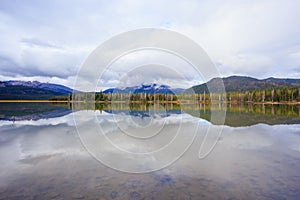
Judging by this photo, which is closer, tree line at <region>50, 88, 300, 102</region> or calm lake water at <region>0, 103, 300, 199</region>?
calm lake water at <region>0, 103, 300, 199</region>

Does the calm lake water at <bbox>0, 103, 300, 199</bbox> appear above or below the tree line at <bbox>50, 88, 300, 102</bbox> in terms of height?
below

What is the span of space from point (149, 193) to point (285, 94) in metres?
98.8

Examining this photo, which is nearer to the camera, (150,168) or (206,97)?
(150,168)

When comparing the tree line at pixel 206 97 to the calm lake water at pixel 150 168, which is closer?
the calm lake water at pixel 150 168

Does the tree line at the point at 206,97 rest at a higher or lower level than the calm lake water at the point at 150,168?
higher

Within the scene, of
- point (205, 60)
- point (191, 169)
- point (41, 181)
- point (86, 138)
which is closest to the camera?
point (41, 181)

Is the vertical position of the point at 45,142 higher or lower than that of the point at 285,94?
lower

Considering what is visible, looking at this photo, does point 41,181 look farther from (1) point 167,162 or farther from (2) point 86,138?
(2) point 86,138

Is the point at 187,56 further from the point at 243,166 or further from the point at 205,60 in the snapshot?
the point at 243,166

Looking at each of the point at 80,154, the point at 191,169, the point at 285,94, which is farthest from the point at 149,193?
the point at 285,94

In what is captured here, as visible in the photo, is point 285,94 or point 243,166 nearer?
point 243,166

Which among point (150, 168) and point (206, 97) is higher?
point (206, 97)

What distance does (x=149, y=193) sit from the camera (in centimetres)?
653

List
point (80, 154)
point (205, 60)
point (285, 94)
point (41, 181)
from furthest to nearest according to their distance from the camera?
point (285, 94) → point (205, 60) → point (80, 154) → point (41, 181)
